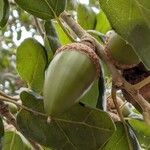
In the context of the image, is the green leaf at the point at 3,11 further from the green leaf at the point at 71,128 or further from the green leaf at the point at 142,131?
the green leaf at the point at 142,131

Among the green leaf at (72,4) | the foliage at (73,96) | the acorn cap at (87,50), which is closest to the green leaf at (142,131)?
the foliage at (73,96)

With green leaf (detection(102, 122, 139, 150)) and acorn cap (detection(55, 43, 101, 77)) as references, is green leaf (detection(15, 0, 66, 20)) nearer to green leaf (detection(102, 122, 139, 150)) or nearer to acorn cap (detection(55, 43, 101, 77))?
acorn cap (detection(55, 43, 101, 77))

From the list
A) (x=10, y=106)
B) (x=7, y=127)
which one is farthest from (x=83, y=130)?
(x=7, y=127)

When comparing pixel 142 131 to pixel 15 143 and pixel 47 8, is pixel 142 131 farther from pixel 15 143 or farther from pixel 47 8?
pixel 47 8

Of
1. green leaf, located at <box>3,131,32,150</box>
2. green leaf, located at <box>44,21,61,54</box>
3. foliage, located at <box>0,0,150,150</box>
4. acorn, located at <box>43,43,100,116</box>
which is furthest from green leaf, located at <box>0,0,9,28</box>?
green leaf, located at <box>3,131,32,150</box>

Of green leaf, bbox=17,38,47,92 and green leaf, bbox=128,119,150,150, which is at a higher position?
green leaf, bbox=17,38,47,92

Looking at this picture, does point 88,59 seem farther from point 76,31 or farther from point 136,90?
point 76,31

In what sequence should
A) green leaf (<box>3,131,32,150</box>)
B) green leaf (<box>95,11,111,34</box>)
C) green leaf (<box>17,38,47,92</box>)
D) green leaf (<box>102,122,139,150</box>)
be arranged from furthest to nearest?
green leaf (<box>95,11,111,34</box>) → green leaf (<box>3,131,32,150</box>) → green leaf (<box>17,38,47,92</box>) → green leaf (<box>102,122,139,150</box>)
